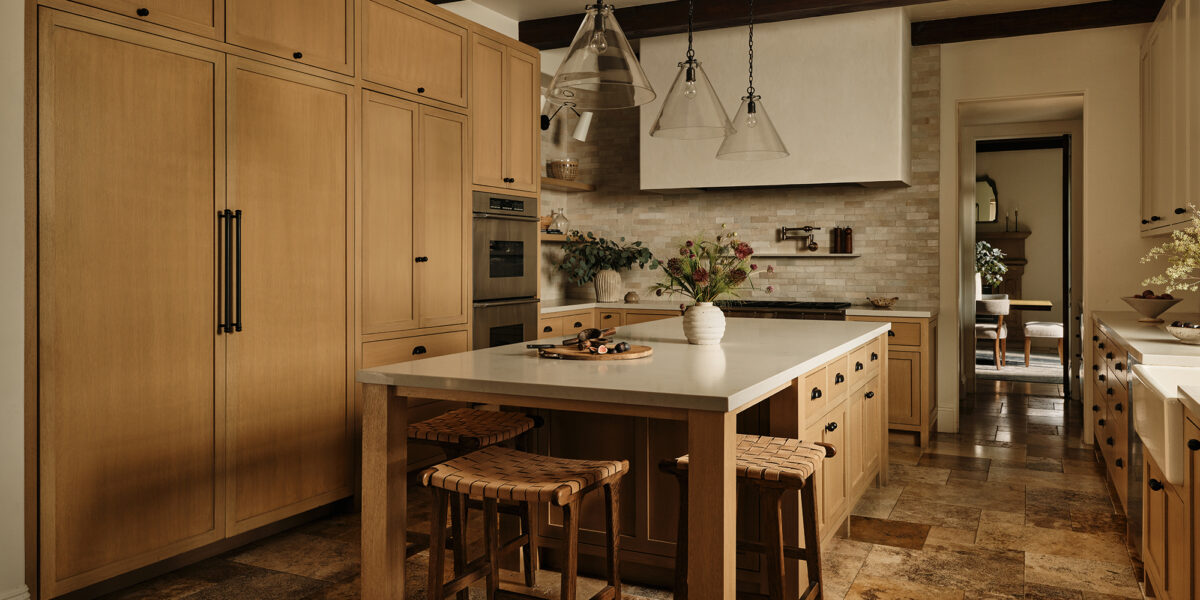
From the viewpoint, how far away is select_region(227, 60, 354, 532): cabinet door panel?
330 cm

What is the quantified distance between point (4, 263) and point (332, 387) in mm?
1459

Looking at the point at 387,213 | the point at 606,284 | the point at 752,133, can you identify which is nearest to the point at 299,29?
the point at 387,213

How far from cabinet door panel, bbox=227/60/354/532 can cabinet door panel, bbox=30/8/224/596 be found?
0.39ft

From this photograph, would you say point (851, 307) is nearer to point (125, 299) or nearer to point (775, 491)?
point (775, 491)

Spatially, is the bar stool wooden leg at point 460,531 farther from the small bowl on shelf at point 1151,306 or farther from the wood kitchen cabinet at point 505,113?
the small bowl on shelf at point 1151,306

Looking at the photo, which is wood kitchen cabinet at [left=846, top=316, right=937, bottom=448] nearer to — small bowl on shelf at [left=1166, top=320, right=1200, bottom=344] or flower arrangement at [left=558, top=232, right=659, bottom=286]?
flower arrangement at [left=558, top=232, right=659, bottom=286]

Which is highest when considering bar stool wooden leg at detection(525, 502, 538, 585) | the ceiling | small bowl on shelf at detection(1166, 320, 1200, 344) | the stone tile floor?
the ceiling

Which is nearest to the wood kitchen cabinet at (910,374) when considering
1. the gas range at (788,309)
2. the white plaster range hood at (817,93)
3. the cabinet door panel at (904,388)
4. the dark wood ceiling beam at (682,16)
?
the cabinet door panel at (904,388)

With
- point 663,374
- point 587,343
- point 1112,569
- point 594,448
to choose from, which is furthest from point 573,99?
point 1112,569

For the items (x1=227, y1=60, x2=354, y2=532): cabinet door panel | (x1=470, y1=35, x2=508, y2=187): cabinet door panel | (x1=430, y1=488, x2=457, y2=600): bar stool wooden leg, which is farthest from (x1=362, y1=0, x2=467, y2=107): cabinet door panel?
(x1=430, y1=488, x2=457, y2=600): bar stool wooden leg

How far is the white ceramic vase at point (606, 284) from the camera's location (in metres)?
6.66

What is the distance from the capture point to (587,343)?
2828 millimetres

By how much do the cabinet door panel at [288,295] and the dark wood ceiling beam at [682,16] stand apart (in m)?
2.16

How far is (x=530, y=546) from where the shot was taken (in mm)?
2879
